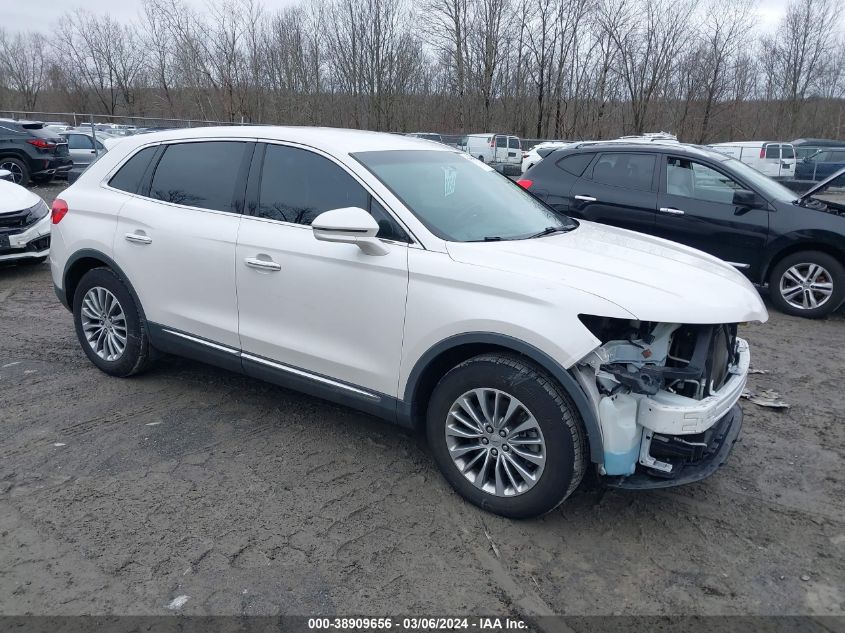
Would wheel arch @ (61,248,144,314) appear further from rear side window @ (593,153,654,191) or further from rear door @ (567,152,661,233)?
rear side window @ (593,153,654,191)

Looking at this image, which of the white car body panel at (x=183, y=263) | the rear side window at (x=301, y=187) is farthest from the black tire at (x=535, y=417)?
the white car body panel at (x=183, y=263)

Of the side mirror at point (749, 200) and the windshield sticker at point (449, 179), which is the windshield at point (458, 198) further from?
the side mirror at point (749, 200)

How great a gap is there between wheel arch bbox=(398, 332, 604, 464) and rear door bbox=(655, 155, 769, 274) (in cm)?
478

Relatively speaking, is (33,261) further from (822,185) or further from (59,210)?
(822,185)

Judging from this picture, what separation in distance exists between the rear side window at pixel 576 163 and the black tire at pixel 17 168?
46.0ft

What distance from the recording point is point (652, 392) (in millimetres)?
2744

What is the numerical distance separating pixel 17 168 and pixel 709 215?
52.6 feet

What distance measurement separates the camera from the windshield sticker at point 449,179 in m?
3.75

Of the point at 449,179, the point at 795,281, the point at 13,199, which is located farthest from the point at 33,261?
the point at 795,281

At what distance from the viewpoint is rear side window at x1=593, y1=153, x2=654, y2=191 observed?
7.32 metres

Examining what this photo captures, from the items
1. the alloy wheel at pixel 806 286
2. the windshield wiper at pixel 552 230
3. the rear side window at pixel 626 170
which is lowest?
the alloy wheel at pixel 806 286

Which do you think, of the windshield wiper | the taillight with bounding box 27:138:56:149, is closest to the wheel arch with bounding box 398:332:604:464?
the windshield wiper

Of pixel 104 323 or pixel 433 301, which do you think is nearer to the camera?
pixel 433 301

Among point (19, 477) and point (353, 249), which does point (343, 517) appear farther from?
point (19, 477)
